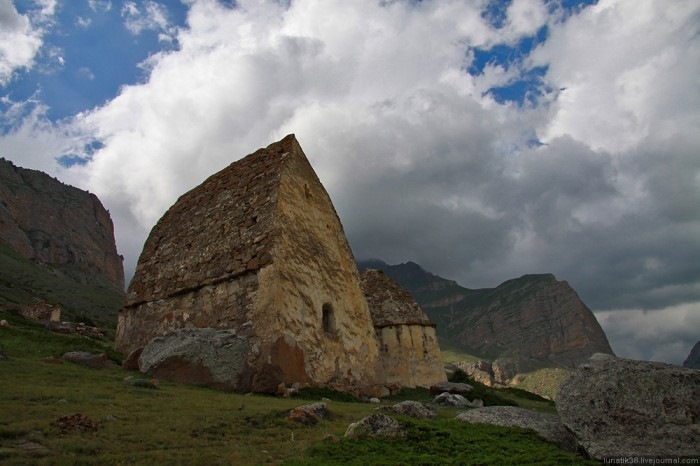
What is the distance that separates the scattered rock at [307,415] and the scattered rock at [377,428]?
130 centimetres

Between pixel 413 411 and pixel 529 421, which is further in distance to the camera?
pixel 413 411

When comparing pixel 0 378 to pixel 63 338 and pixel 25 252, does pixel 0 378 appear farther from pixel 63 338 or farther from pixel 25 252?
pixel 25 252

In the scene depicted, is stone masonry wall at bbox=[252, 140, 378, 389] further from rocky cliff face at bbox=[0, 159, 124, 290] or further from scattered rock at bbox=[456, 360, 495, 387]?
rocky cliff face at bbox=[0, 159, 124, 290]

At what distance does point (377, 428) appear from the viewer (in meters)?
7.59

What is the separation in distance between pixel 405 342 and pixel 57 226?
5916 inches

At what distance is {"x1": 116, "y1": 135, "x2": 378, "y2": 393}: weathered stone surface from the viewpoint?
1398 cm

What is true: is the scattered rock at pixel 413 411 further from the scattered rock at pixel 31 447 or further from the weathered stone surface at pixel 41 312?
the weathered stone surface at pixel 41 312

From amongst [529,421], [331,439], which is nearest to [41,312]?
[331,439]

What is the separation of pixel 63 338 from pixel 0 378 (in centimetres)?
851

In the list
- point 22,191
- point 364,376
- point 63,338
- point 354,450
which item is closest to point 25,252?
point 22,191

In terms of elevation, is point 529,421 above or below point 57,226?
below

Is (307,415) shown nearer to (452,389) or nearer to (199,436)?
(199,436)

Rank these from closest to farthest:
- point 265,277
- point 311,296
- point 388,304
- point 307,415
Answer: point 307,415 < point 265,277 < point 311,296 < point 388,304

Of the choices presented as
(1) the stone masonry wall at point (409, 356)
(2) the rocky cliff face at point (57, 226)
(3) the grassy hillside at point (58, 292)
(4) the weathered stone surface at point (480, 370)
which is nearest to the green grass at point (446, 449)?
(1) the stone masonry wall at point (409, 356)
